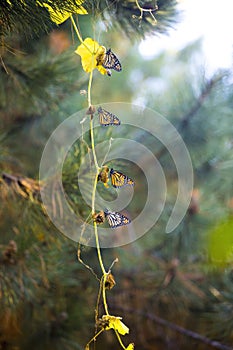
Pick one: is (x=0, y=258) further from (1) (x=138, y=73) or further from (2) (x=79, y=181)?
(1) (x=138, y=73)

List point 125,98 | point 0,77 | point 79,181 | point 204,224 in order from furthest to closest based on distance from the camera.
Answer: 1. point 125,98
2. point 204,224
3. point 0,77
4. point 79,181

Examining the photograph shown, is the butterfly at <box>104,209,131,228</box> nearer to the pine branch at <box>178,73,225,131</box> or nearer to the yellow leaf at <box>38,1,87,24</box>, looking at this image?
the yellow leaf at <box>38,1,87,24</box>

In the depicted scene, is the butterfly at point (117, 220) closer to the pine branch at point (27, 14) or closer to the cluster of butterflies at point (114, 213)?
the cluster of butterflies at point (114, 213)

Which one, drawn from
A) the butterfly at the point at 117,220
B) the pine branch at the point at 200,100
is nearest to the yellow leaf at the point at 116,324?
the butterfly at the point at 117,220

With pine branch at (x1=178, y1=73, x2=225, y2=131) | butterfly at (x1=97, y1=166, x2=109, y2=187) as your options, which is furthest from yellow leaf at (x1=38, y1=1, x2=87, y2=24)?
pine branch at (x1=178, y1=73, x2=225, y2=131)

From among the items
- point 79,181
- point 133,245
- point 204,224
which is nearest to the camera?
point 79,181

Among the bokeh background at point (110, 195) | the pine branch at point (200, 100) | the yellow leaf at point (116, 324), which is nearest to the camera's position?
→ the yellow leaf at point (116, 324)

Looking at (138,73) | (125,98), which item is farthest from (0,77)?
(138,73)
